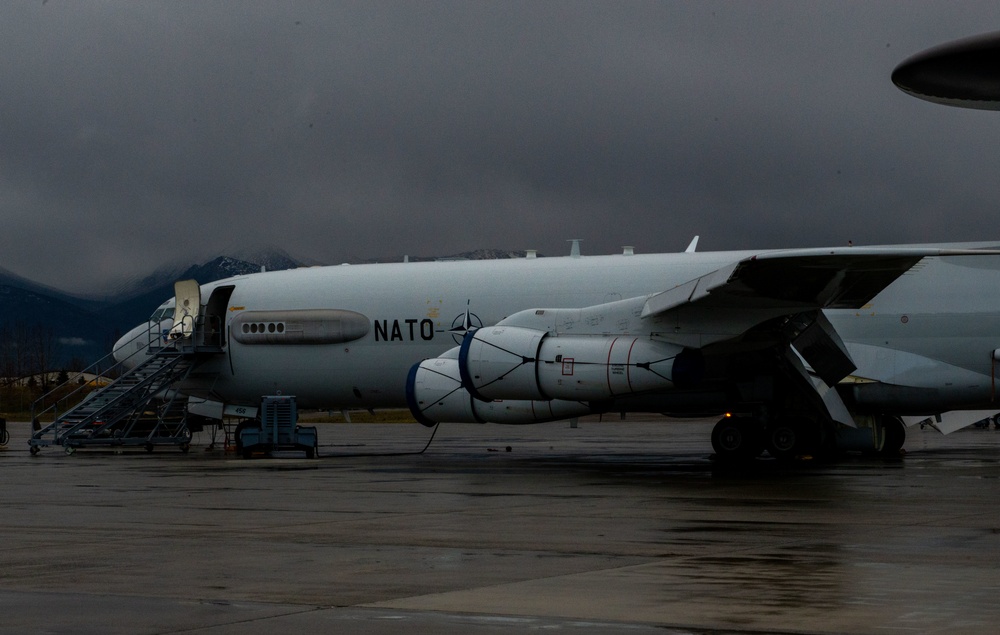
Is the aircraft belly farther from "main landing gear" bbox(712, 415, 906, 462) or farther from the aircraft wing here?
the aircraft wing

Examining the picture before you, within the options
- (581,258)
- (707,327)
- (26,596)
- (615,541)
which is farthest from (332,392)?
(26,596)

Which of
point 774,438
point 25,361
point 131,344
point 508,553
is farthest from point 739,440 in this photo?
point 25,361

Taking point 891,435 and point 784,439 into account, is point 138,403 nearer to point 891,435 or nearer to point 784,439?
point 784,439

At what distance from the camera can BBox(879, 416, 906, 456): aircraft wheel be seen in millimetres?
25672

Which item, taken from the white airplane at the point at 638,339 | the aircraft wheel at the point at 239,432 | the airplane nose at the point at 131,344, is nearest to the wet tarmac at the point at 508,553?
the white airplane at the point at 638,339

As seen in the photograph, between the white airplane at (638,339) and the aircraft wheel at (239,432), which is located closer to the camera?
the white airplane at (638,339)

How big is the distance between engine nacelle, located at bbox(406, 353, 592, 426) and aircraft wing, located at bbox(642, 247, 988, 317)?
4.10m

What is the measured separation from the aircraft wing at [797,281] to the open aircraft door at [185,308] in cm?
1350

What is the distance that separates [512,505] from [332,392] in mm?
14407

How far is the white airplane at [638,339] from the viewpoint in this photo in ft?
68.6

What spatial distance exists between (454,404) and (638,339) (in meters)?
4.93

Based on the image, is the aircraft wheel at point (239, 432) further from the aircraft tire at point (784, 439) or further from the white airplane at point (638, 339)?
the aircraft tire at point (784, 439)

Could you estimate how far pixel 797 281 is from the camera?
19.6 m

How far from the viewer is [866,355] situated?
948 inches
